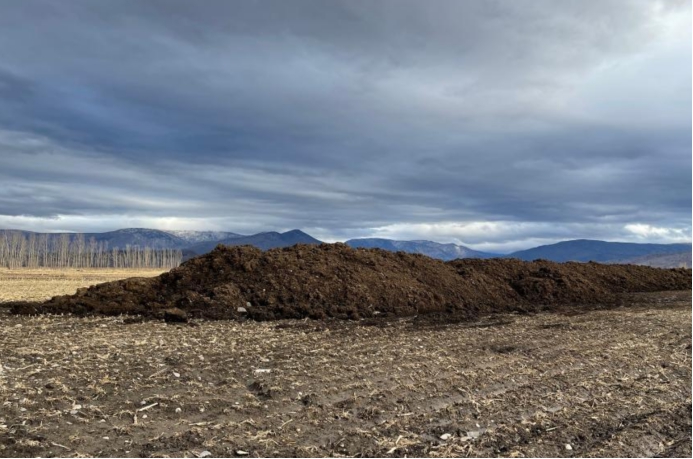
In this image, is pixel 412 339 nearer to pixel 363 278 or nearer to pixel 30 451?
pixel 363 278

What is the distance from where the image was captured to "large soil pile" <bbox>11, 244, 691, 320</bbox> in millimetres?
14227

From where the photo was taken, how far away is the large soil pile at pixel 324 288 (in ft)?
46.7

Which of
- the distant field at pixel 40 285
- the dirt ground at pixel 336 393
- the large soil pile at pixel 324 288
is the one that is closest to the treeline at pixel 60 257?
the distant field at pixel 40 285

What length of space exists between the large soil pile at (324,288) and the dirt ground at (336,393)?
267 cm

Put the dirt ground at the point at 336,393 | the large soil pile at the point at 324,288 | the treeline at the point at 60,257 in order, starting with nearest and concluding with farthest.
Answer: the dirt ground at the point at 336,393 < the large soil pile at the point at 324,288 < the treeline at the point at 60,257

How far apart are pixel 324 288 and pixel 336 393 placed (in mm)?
9162

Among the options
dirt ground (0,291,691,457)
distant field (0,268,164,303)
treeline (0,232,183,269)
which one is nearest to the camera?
dirt ground (0,291,691,457)

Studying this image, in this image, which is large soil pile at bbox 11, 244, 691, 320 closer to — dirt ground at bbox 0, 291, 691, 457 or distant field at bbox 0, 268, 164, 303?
dirt ground at bbox 0, 291, 691, 457

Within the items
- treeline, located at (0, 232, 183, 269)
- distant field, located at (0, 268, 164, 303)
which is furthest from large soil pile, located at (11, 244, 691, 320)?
treeline, located at (0, 232, 183, 269)

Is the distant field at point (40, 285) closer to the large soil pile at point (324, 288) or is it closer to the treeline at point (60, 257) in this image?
the large soil pile at point (324, 288)

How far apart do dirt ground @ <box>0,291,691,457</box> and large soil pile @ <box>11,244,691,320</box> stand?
2670mm

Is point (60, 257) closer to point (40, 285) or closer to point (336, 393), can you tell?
point (40, 285)

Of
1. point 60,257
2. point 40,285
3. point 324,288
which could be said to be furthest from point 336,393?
point 60,257

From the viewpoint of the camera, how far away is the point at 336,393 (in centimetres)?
670
